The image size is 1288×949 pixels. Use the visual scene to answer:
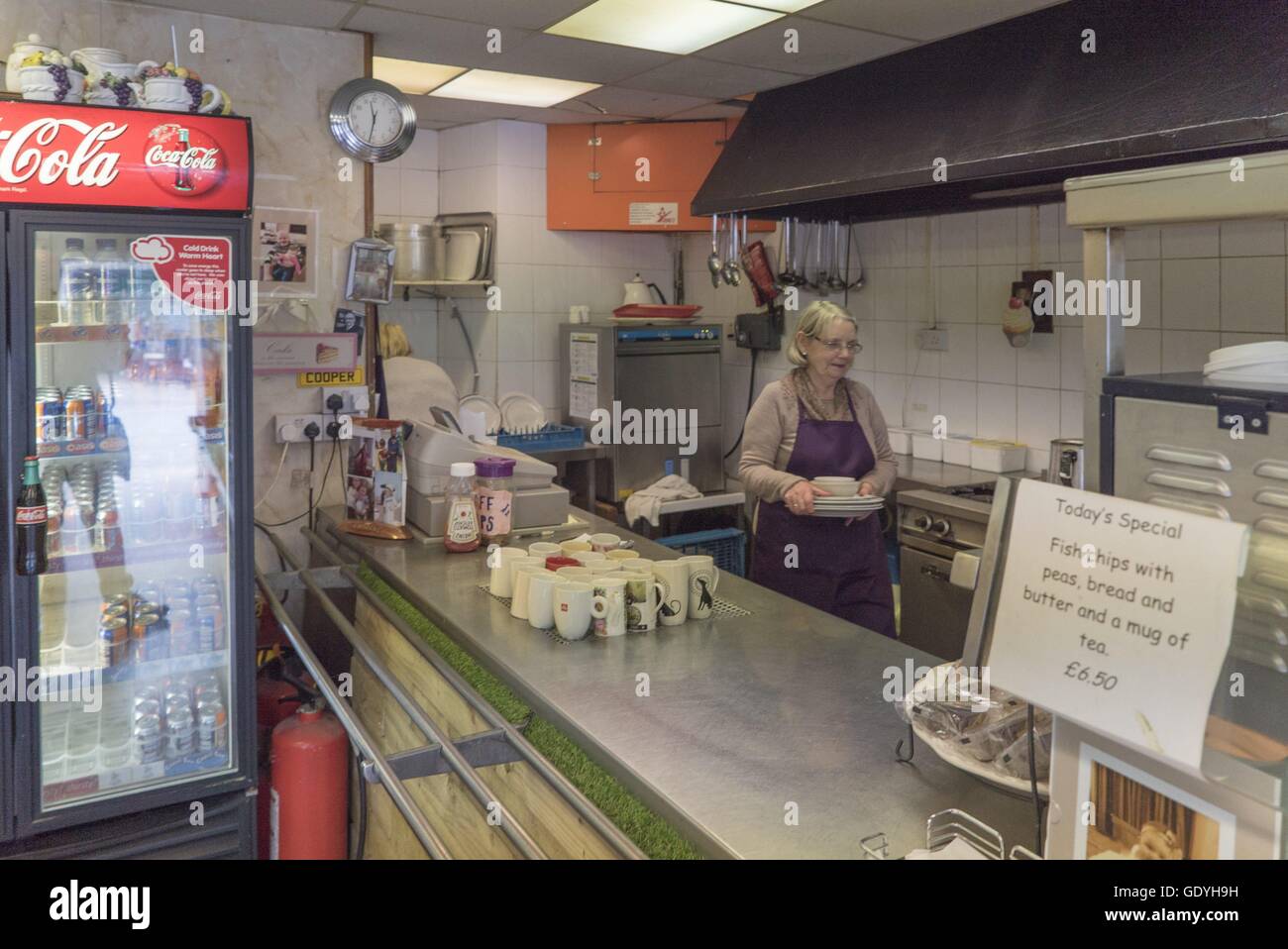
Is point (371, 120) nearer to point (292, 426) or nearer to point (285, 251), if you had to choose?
point (285, 251)

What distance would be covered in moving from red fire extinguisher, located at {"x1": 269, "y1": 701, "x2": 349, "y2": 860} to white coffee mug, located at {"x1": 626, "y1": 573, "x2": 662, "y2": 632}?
1.05 metres

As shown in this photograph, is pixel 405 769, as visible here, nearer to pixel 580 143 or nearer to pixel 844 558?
pixel 844 558

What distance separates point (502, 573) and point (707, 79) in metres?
2.66

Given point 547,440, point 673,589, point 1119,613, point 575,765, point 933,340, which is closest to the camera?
point 1119,613

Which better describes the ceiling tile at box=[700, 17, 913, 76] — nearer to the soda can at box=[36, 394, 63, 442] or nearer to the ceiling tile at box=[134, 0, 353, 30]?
the ceiling tile at box=[134, 0, 353, 30]

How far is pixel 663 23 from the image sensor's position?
359 cm

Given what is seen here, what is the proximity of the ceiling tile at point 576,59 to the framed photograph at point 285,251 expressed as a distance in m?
1.01

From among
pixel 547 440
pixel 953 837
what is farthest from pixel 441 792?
pixel 547 440

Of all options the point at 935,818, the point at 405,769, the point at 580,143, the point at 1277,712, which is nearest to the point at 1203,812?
the point at 1277,712

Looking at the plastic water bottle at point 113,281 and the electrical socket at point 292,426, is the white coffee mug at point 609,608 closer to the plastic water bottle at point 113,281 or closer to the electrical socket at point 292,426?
the plastic water bottle at point 113,281

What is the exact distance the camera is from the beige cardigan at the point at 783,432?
→ 11.5 feet

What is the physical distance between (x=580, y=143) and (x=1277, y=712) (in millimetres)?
5052

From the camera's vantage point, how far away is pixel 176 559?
9.29ft

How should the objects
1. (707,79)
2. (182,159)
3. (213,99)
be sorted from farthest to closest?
1. (707,79)
2. (213,99)
3. (182,159)
